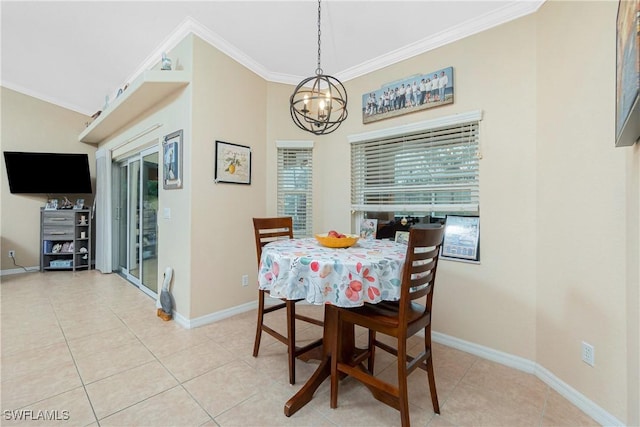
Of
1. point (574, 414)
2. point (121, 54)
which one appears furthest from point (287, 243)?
point (121, 54)

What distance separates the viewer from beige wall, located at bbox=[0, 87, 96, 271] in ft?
14.9

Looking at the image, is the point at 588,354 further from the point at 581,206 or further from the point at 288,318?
the point at 288,318

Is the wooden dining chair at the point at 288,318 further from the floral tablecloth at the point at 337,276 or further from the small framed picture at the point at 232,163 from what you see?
the small framed picture at the point at 232,163

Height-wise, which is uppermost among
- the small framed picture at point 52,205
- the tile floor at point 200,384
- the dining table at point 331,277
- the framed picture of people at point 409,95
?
the framed picture of people at point 409,95

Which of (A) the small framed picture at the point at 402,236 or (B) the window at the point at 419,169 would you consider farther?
(A) the small framed picture at the point at 402,236

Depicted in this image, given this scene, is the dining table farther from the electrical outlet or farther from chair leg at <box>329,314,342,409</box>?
the electrical outlet

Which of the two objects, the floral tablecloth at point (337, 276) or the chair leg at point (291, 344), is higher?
the floral tablecloth at point (337, 276)

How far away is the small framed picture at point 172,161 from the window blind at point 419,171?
5.95 ft

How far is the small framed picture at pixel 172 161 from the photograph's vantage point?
275cm

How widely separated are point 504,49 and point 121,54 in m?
3.93

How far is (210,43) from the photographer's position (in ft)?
8.95

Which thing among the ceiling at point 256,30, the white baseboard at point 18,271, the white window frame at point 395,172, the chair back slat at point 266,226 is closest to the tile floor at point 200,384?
the chair back slat at point 266,226

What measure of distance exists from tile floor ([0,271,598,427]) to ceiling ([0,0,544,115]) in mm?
2582

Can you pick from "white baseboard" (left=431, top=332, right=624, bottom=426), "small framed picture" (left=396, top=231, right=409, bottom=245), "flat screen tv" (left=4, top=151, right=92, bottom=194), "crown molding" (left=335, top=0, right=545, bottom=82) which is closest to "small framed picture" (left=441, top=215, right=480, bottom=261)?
"small framed picture" (left=396, top=231, right=409, bottom=245)
